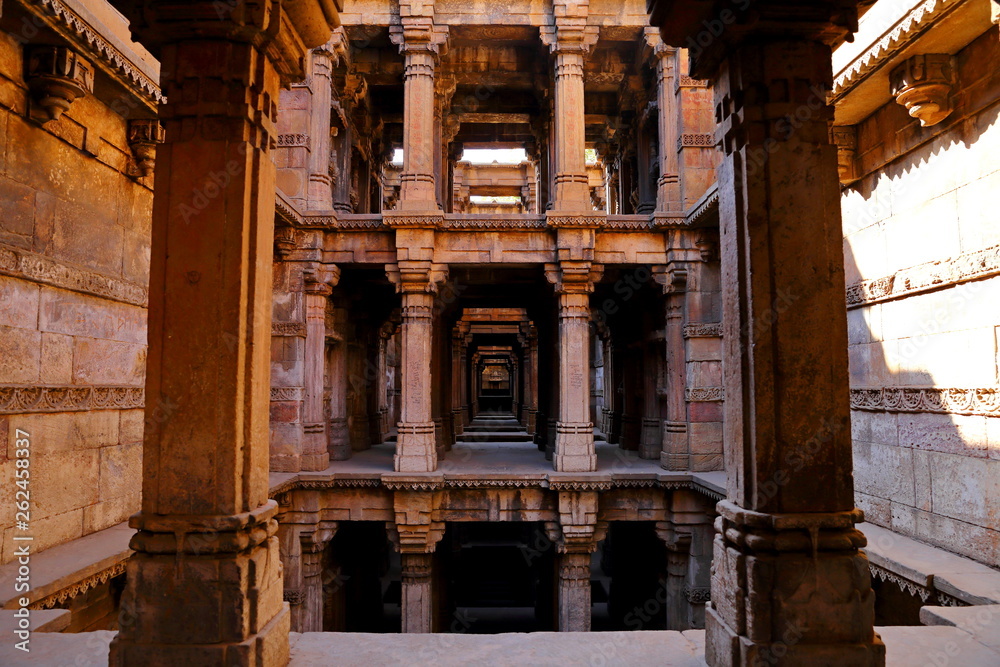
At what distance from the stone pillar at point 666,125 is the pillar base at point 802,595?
8.71 m

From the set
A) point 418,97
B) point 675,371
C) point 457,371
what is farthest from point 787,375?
point 457,371

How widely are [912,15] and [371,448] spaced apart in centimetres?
1257

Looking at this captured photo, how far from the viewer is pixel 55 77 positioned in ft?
17.9

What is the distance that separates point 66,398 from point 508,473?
623 centimetres

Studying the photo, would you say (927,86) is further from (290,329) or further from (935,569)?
(290,329)

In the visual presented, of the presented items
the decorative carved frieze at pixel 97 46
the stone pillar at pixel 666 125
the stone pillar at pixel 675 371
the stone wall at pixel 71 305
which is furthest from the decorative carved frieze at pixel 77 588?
the stone pillar at pixel 666 125

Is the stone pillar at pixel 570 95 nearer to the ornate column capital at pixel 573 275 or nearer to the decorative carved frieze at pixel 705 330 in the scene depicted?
the ornate column capital at pixel 573 275

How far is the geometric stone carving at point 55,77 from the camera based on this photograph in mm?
5434

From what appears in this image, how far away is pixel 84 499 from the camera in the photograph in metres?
6.37

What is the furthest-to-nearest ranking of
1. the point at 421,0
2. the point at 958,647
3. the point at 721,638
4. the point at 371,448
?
the point at 371,448, the point at 421,0, the point at 958,647, the point at 721,638

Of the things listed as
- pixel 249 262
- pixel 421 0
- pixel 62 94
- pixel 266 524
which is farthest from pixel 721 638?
pixel 421 0

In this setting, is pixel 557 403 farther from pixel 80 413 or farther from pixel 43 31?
pixel 43 31

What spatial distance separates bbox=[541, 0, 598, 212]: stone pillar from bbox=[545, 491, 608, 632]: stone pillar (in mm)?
5048

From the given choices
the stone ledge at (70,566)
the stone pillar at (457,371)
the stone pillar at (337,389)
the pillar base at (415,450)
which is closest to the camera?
the stone ledge at (70,566)
